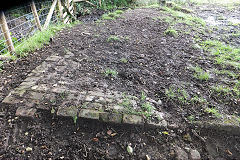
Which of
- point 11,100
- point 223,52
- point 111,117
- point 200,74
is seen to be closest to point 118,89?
point 111,117

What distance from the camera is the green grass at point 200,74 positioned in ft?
9.77

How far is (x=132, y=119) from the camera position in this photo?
2.05 metres

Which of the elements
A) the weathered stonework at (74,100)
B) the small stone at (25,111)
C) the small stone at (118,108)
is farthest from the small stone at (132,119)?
the small stone at (25,111)

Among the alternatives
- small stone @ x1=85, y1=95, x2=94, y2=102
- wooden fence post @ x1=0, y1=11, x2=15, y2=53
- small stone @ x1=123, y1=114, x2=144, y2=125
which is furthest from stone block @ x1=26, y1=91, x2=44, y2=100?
wooden fence post @ x1=0, y1=11, x2=15, y2=53

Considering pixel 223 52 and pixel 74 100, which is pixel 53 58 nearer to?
pixel 74 100

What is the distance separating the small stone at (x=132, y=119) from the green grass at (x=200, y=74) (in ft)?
5.17

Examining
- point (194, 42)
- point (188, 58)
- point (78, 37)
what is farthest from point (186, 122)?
point (78, 37)

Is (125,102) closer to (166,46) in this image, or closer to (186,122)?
(186,122)

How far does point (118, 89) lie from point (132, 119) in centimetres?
66

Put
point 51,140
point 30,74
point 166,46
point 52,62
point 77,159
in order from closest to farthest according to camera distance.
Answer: point 77,159
point 51,140
point 30,74
point 52,62
point 166,46

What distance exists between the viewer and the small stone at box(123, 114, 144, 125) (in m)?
2.03

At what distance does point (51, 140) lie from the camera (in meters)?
1.87

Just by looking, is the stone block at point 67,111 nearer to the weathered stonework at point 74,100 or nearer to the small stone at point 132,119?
the weathered stonework at point 74,100

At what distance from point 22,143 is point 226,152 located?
2300mm
